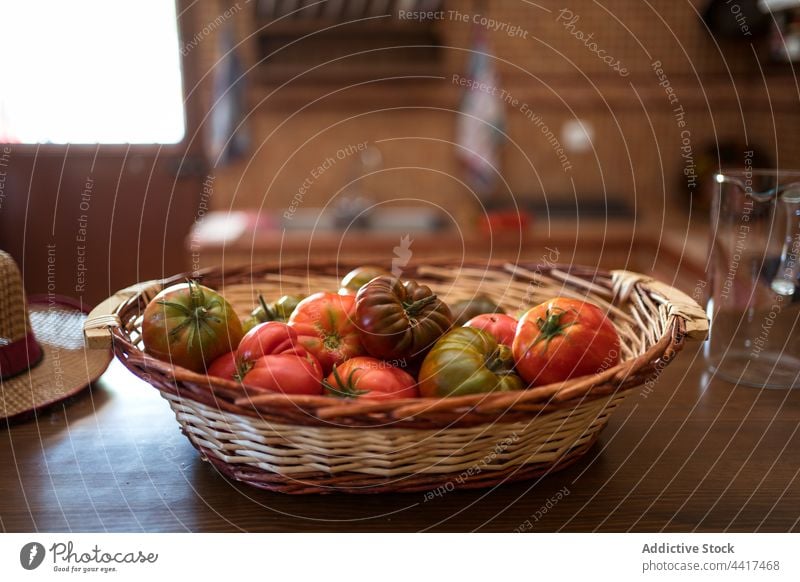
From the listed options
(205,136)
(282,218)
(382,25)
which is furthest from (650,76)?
(205,136)

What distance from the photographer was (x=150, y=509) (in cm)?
54

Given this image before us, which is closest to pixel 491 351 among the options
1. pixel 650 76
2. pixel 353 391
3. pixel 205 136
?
pixel 353 391

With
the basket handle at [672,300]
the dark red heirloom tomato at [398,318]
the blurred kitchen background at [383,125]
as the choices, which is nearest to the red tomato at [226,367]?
the dark red heirloom tomato at [398,318]

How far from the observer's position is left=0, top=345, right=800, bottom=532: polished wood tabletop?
1.71ft

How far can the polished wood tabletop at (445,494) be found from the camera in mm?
522

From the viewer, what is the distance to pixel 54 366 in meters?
0.79

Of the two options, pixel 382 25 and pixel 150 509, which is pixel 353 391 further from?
pixel 382 25

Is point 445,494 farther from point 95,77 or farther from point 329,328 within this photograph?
point 95,77

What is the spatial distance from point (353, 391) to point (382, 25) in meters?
2.11
